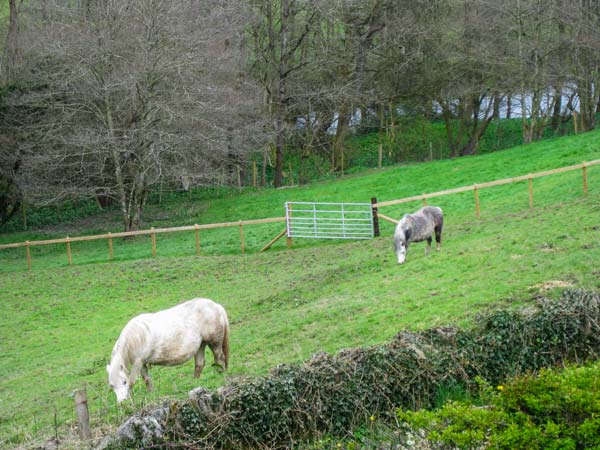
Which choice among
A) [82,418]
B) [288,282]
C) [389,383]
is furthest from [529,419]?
[288,282]

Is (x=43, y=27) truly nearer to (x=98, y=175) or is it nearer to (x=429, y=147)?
(x=98, y=175)

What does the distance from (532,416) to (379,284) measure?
8822mm

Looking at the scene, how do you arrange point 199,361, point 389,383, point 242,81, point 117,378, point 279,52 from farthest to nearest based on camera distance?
point 279,52 < point 242,81 < point 199,361 < point 117,378 < point 389,383

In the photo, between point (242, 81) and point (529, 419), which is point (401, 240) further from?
point (242, 81)

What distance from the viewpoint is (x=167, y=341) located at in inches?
389

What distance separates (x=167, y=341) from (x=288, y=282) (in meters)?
8.35

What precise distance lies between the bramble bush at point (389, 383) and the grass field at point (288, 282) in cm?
113

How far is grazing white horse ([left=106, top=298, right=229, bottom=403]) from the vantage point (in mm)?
9516

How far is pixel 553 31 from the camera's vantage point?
33.9m

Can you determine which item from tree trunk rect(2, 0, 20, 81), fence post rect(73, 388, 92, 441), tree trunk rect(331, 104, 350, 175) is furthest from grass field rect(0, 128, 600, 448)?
tree trunk rect(331, 104, 350, 175)

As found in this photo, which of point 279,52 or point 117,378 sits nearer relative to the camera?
point 117,378

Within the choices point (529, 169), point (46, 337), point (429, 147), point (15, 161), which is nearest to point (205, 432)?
point (46, 337)

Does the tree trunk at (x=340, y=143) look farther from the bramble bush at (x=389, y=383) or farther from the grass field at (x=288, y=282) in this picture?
the bramble bush at (x=389, y=383)

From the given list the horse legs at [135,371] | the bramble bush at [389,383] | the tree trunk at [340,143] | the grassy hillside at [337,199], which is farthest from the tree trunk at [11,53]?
the bramble bush at [389,383]
